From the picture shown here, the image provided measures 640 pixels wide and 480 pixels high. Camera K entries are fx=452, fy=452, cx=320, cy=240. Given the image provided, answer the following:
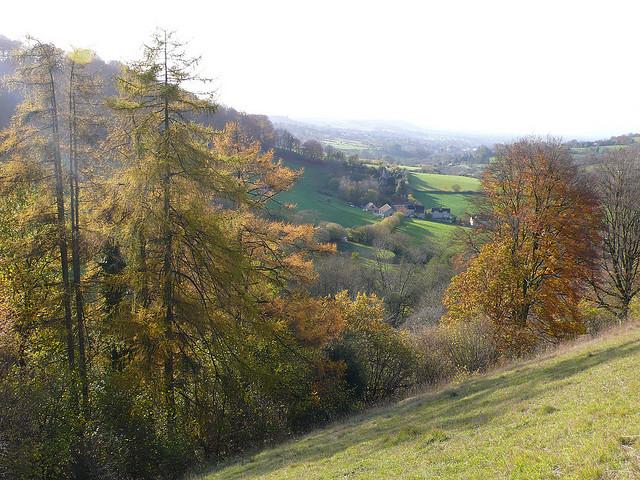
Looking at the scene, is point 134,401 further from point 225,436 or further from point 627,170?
point 627,170

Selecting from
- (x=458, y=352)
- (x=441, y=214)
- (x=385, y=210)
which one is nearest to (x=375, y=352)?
(x=458, y=352)

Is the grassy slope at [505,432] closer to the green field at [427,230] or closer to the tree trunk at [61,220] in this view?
the tree trunk at [61,220]

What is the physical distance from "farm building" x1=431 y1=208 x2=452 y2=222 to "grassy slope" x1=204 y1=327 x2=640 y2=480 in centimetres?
6849

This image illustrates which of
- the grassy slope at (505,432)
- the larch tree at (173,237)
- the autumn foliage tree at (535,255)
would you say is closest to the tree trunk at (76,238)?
the larch tree at (173,237)

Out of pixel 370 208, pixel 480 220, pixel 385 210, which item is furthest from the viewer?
pixel 370 208

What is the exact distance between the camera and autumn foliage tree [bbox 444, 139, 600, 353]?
69.7 feet

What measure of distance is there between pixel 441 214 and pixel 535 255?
215 feet

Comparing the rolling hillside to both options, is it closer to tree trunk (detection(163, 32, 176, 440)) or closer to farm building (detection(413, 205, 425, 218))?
farm building (detection(413, 205, 425, 218))

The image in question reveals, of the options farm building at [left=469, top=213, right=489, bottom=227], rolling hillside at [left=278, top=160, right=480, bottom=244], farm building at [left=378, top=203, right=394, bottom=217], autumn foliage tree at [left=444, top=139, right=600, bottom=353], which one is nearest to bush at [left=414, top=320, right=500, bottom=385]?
autumn foliage tree at [left=444, top=139, right=600, bottom=353]

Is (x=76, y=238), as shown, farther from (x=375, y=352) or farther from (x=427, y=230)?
(x=427, y=230)

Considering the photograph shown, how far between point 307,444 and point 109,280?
7.80 meters

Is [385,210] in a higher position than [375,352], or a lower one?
higher

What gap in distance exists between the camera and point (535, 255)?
71.8 feet

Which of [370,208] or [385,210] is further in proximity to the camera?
[370,208]
